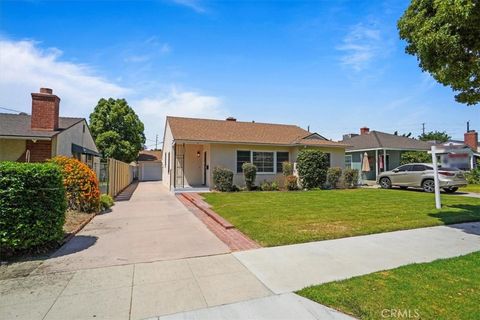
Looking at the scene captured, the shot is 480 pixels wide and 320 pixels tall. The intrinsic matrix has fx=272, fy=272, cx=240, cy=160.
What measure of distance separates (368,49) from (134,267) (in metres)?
11.0

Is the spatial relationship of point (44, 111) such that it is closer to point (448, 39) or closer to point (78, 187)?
point (78, 187)

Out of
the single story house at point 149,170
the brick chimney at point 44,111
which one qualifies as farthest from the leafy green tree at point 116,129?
the brick chimney at point 44,111

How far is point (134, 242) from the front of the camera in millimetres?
6059

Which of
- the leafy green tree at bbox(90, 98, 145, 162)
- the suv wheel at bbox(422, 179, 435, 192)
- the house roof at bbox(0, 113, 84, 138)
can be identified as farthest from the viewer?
the leafy green tree at bbox(90, 98, 145, 162)

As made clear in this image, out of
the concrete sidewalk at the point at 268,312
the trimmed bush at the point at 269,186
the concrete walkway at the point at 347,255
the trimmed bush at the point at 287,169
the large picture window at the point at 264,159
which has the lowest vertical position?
the concrete sidewalk at the point at 268,312

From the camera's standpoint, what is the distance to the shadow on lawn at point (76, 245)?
17.5 feet

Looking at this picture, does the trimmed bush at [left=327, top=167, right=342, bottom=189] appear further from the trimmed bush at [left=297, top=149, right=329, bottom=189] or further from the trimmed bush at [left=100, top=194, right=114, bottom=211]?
the trimmed bush at [left=100, top=194, right=114, bottom=211]

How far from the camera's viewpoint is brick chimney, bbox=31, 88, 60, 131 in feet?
40.1

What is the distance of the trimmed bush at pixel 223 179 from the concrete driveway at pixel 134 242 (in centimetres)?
616

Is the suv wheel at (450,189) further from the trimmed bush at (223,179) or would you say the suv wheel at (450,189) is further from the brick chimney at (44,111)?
the brick chimney at (44,111)

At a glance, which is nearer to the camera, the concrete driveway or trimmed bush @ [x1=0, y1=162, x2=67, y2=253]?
trimmed bush @ [x1=0, y1=162, x2=67, y2=253]

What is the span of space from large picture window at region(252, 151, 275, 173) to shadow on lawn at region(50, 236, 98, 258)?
12197 millimetres

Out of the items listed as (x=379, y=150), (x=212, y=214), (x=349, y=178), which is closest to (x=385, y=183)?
(x=349, y=178)

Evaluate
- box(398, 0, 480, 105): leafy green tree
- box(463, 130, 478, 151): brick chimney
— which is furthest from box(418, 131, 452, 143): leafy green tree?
box(398, 0, 480, 105): leafy green tree
